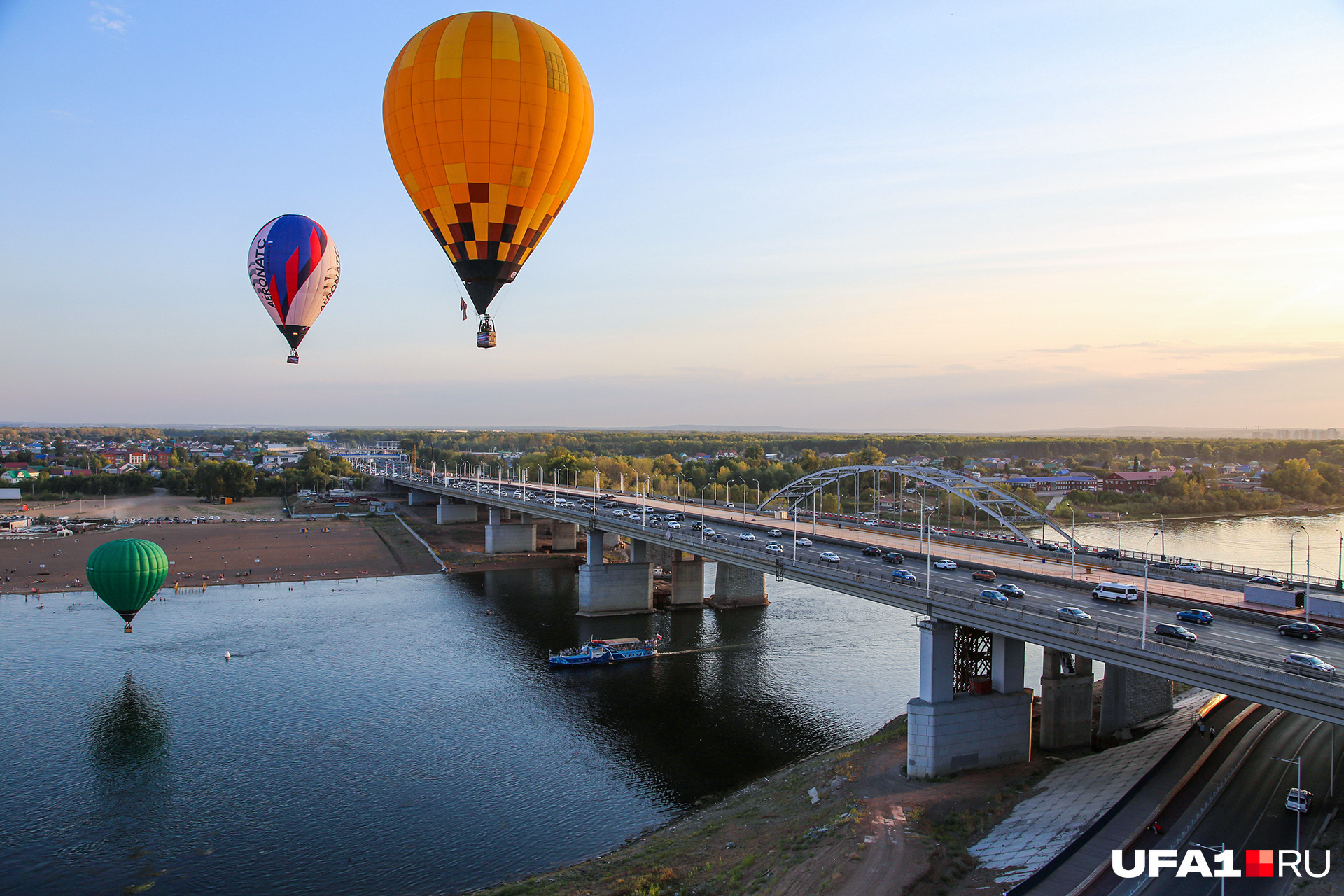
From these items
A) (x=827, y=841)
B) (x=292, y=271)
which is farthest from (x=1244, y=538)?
(x=292, y=271)

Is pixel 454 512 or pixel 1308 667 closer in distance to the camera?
pixel 1308 667

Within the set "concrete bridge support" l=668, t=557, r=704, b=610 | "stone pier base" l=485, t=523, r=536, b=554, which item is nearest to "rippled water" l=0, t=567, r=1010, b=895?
"concrete bridge support" l=668, t=557, r=704, b=610

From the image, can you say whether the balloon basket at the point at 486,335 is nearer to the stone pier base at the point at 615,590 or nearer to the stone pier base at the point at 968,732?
the stone pier base at the point at 968,732

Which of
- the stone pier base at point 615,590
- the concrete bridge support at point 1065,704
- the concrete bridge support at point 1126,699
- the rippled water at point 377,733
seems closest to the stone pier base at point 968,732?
the concrete bridge support at point 1065,704

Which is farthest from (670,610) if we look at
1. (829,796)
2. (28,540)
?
(28,540)

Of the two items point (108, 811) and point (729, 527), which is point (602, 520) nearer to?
point (729, 527)

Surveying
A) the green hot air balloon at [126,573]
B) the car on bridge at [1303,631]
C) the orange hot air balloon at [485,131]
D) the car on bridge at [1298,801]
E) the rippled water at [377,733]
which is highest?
the orange hot air balloon at [485,131]

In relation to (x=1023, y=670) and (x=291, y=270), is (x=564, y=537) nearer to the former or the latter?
(x=291, y=270)
